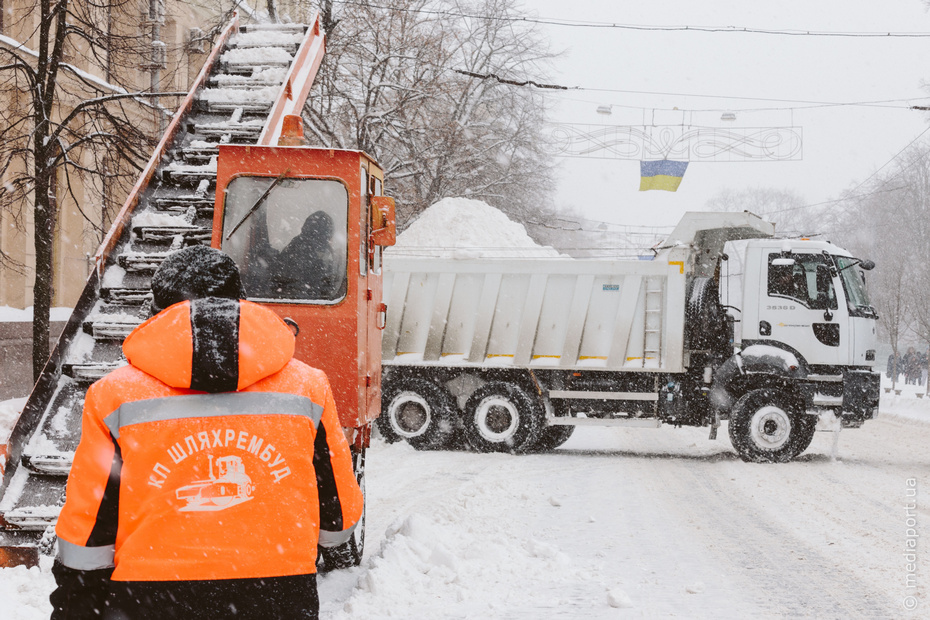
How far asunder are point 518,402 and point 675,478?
108 inches

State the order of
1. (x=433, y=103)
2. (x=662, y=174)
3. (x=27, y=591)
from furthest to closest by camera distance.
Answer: (x=433, y=103) → (x=662, y=174) → (x=27, y=591)

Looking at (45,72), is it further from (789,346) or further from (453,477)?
(789,346)

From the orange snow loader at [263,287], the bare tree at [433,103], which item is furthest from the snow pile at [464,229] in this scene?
the orange snow loader at [263,287]

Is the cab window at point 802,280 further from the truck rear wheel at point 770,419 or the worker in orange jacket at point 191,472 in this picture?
the worker in orange jacket at point 191,472

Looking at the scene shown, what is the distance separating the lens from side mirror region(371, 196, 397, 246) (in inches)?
251

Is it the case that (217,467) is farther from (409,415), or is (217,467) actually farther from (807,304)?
(807,304)

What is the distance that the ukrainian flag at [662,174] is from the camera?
21.0 m

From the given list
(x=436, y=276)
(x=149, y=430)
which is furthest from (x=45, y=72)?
(x=149, y=430)

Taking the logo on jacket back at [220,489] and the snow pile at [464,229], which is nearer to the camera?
the logo on jacket back at [220,489]

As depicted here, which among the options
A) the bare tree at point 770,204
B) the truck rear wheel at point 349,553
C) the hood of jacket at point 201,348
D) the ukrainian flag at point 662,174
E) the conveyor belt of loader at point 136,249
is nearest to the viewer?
the hood of jacket at point 201,348

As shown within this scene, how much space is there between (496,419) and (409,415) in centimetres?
132

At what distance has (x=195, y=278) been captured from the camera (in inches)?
90.4

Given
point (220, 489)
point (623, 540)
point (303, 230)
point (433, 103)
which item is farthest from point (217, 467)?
point (433, 103)

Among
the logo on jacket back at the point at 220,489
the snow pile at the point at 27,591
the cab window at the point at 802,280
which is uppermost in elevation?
the cab window at the point at 802,280
